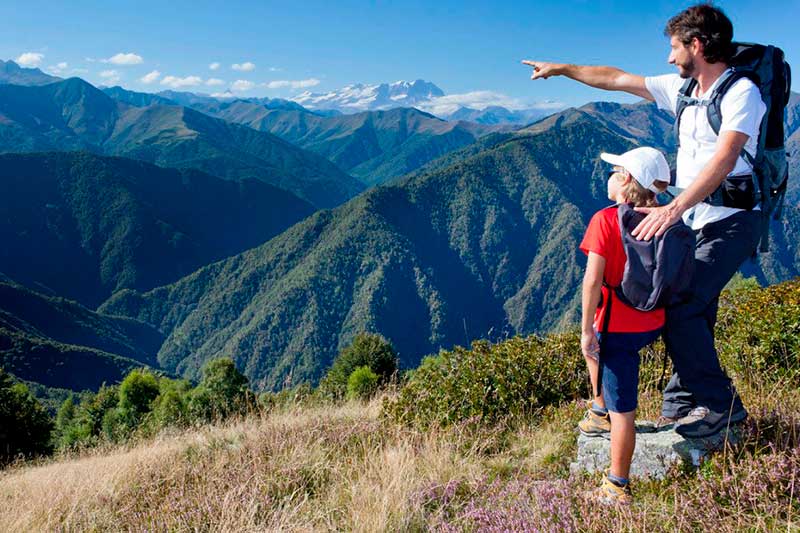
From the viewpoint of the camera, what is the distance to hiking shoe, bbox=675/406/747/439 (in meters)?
3.62

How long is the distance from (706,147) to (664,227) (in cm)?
92

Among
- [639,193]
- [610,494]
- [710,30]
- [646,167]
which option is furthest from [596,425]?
[710,30]

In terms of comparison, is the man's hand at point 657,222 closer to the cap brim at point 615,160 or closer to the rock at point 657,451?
the cap brim at point 615,160

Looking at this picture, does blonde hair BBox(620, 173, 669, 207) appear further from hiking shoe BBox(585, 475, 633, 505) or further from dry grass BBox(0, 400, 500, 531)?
dry grass BBox(0, 400, 500, 531)

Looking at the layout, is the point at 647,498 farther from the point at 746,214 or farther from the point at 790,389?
the point at 790,389

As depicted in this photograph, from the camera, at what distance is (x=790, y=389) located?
5070mm

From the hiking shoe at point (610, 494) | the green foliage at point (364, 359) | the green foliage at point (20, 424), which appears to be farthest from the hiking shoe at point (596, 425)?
the green foliage at point (20, 424)

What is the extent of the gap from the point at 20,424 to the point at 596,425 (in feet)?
144

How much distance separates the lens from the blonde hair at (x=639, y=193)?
11.3 feet

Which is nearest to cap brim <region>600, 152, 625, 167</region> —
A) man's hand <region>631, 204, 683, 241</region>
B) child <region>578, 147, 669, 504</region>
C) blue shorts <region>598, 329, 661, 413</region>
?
child <region>578, 147, 669, 504</region>

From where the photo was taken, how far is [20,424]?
3653cm

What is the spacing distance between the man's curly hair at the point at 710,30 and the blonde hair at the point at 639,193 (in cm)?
92

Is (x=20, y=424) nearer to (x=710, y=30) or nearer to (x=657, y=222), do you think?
(x=657, y=222)

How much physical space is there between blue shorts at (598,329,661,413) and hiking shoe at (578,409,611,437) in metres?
0.70
